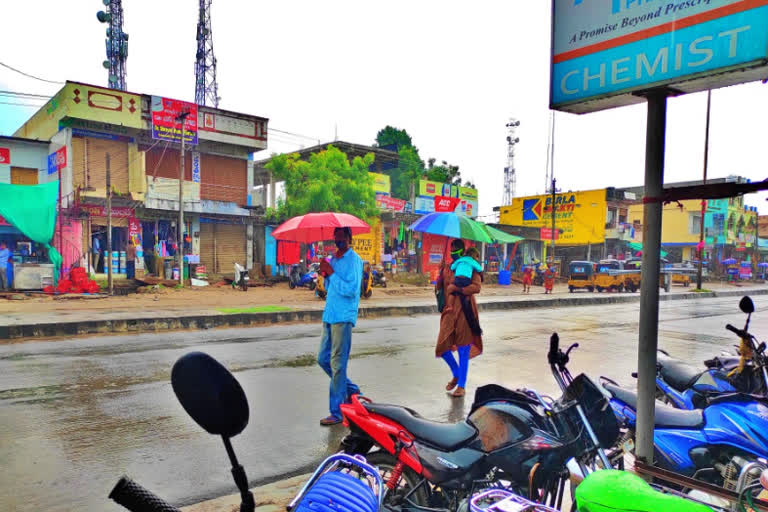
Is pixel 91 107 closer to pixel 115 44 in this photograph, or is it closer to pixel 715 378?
pixel 115 44

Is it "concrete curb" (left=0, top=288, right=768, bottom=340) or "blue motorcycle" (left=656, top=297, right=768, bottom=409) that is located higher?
"blue motorcycle" (left=656, top=297, right=768, bottom=409)

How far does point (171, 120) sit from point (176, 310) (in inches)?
478

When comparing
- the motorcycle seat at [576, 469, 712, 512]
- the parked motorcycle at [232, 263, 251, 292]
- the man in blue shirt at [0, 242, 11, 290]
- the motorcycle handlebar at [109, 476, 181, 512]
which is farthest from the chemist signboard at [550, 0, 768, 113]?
the man in blue shirt at [0, 242, 11, 290]

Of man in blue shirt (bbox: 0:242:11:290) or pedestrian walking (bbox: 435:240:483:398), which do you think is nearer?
pedestrian walking (bbox: 435:240:483:398)

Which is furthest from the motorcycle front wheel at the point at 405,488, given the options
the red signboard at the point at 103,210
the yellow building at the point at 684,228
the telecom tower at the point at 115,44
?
the yellow building at the point at 684,228

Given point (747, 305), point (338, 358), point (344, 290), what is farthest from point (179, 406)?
point (747, 305)

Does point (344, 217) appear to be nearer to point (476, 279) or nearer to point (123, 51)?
point (476, 279)

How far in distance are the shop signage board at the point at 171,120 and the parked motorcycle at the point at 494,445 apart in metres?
22.0

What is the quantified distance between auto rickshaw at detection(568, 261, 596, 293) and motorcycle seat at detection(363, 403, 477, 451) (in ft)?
86.3

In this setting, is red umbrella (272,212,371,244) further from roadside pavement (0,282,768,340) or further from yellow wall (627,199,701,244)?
yellow wall (627,199,701,244)

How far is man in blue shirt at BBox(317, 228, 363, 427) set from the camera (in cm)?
473

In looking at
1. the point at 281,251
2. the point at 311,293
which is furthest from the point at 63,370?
the point at 281,251

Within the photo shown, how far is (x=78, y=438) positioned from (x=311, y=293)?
1586cm

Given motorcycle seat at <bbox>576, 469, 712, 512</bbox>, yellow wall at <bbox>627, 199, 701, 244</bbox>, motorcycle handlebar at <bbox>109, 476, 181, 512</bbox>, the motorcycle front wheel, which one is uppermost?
yellow wall at <bbox>627, 199, 701, 244</bbox>
